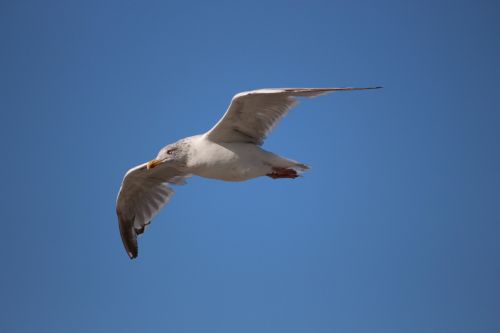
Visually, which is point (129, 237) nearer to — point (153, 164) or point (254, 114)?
point (153, 164)

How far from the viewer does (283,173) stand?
6.50 m

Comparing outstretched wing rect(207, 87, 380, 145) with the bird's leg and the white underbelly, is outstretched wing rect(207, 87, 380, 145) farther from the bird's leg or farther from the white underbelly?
the bird's leg

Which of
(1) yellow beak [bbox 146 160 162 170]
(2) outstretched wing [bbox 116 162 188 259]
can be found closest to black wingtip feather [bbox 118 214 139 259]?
(2) outstretched wing [bbox 116 162 188 259]

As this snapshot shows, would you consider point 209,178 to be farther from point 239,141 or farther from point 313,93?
point 313,93

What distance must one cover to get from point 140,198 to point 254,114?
2357 millimetres

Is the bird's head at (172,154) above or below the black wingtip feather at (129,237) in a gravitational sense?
above

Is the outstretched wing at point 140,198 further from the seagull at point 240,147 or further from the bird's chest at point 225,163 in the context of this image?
the bird's chest at point 225,163

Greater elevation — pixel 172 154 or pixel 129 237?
pixel 172 154

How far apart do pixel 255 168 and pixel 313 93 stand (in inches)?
44.4

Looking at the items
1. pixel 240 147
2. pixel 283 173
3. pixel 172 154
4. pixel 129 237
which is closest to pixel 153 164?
pixel 172 154

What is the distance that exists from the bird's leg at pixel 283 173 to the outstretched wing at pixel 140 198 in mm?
1389

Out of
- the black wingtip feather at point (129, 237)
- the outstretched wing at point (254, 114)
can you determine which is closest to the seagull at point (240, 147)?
the outstretched wing at point (254, 114)

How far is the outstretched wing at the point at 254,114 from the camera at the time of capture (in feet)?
19.3

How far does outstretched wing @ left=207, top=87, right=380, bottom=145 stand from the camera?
5879mm
